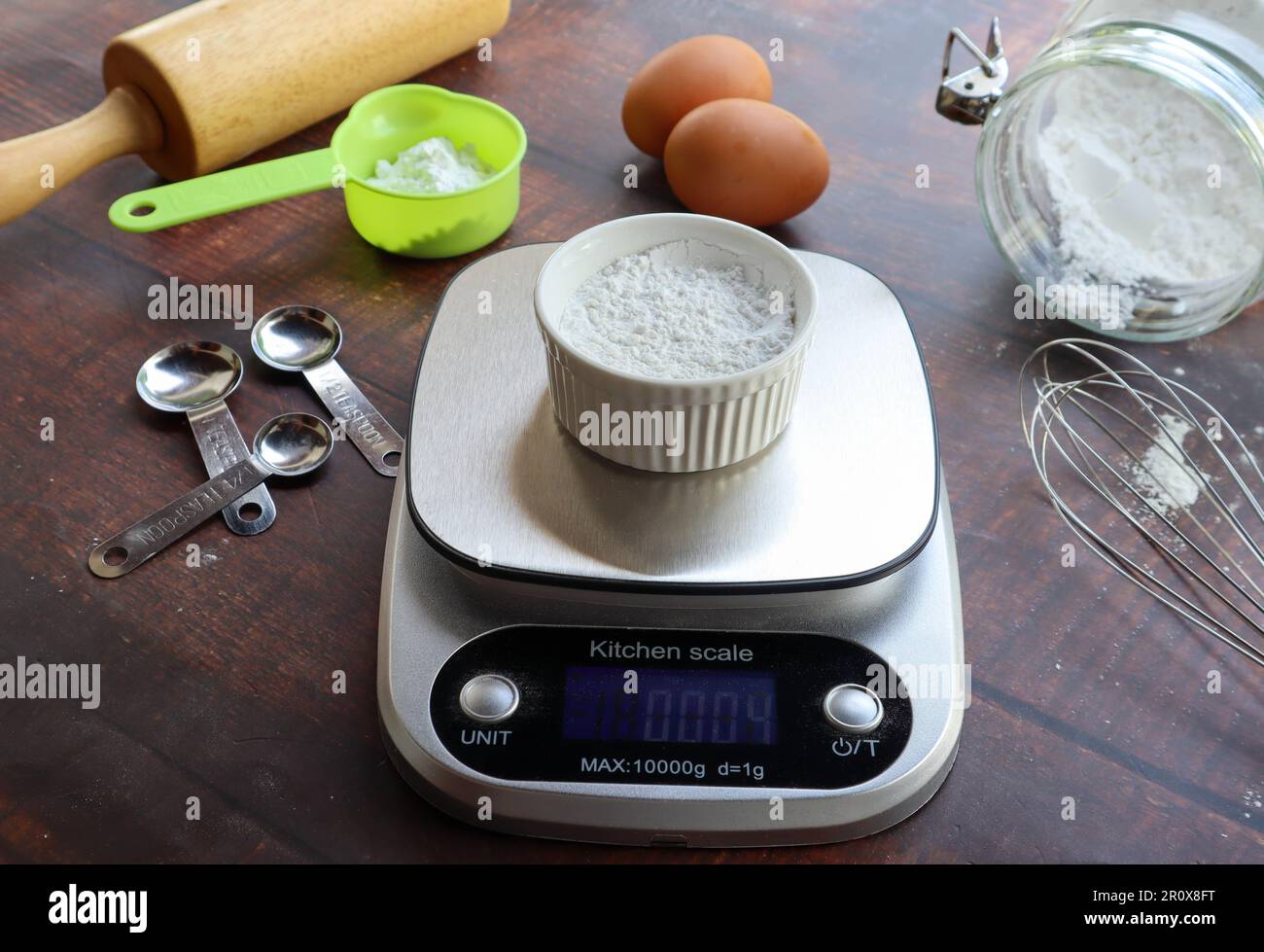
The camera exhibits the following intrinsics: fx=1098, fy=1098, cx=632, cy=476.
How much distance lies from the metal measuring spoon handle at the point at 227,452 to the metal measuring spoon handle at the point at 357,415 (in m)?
0.06

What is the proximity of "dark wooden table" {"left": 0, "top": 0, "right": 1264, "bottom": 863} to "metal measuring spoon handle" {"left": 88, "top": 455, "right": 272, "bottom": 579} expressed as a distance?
0.01m

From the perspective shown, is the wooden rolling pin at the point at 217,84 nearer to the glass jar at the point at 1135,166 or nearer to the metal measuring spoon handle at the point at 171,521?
the metal measuring spoon handle at the point at 171,521

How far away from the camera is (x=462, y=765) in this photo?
20.2 inches

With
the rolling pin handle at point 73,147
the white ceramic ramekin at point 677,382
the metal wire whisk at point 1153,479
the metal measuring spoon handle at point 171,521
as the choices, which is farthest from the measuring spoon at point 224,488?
the metal wire whisk at point 1153,479

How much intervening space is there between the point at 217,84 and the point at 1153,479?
728 millimetres

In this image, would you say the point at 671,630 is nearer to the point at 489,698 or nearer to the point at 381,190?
the point at 489,698

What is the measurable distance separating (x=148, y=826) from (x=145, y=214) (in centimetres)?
47

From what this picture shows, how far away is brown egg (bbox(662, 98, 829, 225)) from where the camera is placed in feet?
2.64

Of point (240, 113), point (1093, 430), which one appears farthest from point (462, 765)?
point (240, 113)

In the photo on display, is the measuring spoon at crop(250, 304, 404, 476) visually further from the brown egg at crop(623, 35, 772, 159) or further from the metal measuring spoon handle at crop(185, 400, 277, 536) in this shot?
the brown egg at crop(623, 35, 772, 159)

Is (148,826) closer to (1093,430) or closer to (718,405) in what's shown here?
(718,405)

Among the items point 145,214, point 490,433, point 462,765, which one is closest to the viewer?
point 462,765

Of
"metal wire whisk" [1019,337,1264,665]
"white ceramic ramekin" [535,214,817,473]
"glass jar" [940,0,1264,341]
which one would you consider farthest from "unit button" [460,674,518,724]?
"glass jar" [940,0,1264,341]

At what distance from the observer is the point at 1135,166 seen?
76 centimetres
